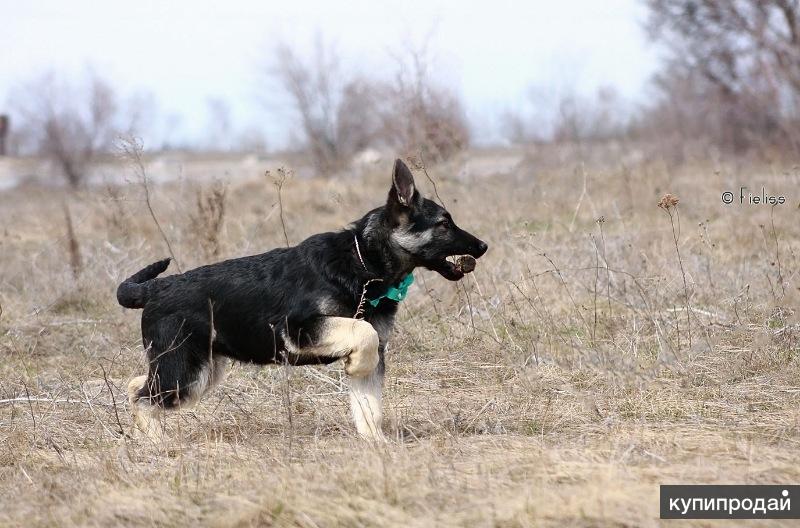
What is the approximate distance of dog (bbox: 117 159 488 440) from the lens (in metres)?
5.18

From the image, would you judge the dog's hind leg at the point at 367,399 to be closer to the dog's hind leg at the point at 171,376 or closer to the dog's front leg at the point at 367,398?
the dog's front leg at the point at 367,398

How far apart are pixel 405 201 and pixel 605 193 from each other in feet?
28.7

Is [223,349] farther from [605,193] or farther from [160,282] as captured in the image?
[605,193]

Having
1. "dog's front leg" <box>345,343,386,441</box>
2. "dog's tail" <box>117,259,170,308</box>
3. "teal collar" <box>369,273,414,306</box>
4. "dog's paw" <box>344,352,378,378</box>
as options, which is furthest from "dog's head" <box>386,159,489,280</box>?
"dog's tail" <box>117,259,170,308</box>

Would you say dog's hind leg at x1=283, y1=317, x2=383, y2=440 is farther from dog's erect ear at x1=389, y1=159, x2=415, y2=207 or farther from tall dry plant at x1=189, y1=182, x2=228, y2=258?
tall dry plant at x1=189, y1=182, x2=228, y2=258

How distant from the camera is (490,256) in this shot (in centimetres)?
954

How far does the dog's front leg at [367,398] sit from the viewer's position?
5.18m

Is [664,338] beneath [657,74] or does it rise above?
beneath

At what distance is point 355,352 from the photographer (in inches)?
196

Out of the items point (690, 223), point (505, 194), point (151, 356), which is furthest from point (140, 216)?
point (151, 356)

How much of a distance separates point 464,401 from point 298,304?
130 centimetres
